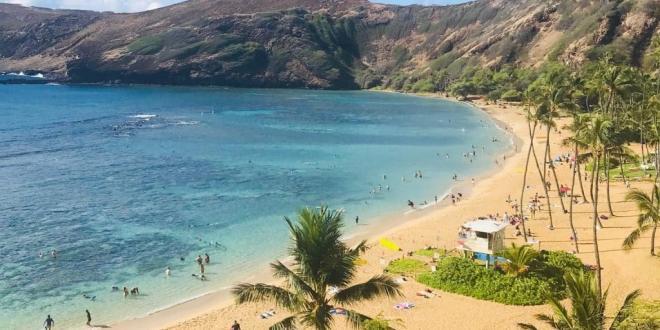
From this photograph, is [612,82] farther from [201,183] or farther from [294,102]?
[294,102]

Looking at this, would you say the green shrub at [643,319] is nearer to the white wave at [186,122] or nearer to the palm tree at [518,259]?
the palm tree at [518,259]

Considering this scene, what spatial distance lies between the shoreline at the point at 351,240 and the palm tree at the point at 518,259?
10.0 metres

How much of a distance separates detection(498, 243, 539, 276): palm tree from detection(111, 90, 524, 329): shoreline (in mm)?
10018

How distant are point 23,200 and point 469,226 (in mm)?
47013

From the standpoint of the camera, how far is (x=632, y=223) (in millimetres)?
43281

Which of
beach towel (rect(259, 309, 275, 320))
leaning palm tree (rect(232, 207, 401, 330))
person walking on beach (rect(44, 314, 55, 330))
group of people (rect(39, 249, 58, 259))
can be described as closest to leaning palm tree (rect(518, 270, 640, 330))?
leaning palm tree (rect(232, 207, 401, 330))

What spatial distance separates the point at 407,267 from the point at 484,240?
17.9 ft

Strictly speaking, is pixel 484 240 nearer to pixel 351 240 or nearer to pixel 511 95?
pixel 351 240

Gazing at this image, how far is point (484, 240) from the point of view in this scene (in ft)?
112

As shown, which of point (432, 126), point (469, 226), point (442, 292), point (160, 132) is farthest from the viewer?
point (432, 126)

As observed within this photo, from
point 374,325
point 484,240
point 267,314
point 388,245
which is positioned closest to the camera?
point 374,325

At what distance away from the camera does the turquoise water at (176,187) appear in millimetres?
37312

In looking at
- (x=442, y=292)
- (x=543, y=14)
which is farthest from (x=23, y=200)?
(x=543, y=14)

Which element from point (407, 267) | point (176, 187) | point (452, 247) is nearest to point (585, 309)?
point (407, 267)
